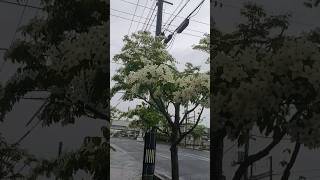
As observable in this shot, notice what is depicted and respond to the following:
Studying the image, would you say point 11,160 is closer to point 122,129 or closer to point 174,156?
point 122,129

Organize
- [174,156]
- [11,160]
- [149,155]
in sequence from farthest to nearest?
[174,156] → [149,155] → [11,160]

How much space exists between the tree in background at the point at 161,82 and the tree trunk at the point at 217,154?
0.51 feet

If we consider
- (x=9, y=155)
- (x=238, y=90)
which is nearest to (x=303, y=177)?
(x=238, y=90)

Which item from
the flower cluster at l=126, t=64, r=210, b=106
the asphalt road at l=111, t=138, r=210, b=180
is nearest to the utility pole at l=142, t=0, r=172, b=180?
the asphalt road at l=111, t=138, r=210, b=180

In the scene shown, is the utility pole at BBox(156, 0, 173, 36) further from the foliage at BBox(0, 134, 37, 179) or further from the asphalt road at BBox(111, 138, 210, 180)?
the foliage at BBox(0, 134, 37, 179)

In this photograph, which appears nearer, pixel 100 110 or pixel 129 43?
pixel 100 110

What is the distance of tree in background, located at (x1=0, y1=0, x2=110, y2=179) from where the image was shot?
1.84 m

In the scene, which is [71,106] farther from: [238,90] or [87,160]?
[238,90]

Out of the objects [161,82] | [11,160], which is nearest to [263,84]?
[161,82]

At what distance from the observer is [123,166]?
2014mm

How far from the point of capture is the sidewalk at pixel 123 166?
6.47ft

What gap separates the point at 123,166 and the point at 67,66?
1.73ft

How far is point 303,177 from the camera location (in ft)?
7.35

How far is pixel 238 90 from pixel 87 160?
75 cm
